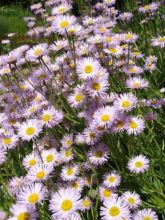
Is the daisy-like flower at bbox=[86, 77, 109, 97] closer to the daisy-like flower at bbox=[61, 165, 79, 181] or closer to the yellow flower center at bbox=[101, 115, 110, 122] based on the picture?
the yellow flower center at bbox=[101, 115, 110, 122]

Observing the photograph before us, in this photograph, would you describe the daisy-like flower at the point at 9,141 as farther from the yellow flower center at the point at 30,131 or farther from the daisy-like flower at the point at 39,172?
the daisy-like flower at the point at 39,172

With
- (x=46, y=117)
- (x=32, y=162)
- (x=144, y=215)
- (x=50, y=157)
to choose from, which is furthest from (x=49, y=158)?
(x=144, y=215)

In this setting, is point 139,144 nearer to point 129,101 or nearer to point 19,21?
point 129,101

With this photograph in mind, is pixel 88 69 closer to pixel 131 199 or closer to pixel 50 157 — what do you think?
pixel 50 157

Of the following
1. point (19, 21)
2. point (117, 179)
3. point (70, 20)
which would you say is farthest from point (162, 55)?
point (19, 21)

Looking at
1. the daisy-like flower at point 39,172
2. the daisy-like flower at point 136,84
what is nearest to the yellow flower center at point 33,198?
the daisy-like flower at point 39,172

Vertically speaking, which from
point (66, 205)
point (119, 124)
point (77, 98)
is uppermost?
point (77, 98)

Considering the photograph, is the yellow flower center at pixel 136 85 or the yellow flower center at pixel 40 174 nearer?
the yellow flower center at pixel 40 174
